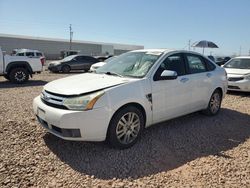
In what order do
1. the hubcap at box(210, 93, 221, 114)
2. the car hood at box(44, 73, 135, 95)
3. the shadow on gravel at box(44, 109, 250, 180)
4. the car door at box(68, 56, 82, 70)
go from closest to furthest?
the shadow on gravel at box(44, 109, 250, 180) < the car hood at box(44, 73, 135, 95) < the hubcap at box(210, 93, 221, 114) < the car door at box(68, 56, 82, 70)

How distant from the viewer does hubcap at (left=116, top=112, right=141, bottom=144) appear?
13.1 feet

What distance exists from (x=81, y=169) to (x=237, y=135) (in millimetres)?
3136

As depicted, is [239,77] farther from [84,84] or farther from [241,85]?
[84,84]

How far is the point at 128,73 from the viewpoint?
4.57m

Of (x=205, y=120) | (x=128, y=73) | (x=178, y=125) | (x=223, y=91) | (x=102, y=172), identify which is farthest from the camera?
(x=223, y=91)

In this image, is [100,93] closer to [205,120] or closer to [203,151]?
[203,151]

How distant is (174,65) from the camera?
5020mm

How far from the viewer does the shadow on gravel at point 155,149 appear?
139 inches

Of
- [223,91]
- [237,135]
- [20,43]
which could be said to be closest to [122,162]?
[237,135]

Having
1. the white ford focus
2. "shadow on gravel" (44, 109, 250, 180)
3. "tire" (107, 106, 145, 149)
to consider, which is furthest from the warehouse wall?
"tire" (107, 106, 145, 149)

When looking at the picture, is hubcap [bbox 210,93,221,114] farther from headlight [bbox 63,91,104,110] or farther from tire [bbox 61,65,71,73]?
tire [bbox 61,65,71,73]

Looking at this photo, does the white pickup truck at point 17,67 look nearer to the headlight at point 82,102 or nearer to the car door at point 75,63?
the car door at point 75,63

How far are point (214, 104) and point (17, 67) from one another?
366 inches

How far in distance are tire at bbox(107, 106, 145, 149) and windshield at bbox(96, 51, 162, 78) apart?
695 millimetres
